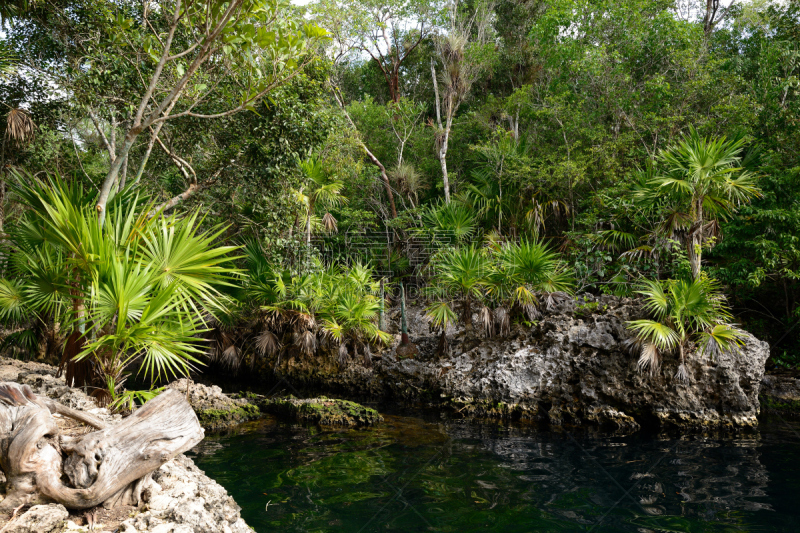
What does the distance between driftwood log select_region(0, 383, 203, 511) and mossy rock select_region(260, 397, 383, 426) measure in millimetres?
5232

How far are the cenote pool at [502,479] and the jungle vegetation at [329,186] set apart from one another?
68.3 inches

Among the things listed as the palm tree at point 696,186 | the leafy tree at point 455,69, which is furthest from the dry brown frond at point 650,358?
the leafy tree at point 455,69

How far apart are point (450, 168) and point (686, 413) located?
41.8ft

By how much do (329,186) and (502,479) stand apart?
877 cm

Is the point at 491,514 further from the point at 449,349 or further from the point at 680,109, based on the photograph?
the point at 680,109

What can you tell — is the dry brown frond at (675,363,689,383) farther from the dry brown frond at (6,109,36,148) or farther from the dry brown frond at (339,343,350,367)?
the dry brown frond at (6,109,36,148)

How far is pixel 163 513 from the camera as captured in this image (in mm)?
3059

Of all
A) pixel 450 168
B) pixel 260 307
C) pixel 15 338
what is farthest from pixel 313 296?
pixel 450 168

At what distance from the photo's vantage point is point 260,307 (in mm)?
11492

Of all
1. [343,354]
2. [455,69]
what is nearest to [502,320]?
[343,354]

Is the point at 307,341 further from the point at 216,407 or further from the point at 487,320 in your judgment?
the point at 487,320

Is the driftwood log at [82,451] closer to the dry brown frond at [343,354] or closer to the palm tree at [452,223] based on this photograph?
the dry brown frond at [343,354]

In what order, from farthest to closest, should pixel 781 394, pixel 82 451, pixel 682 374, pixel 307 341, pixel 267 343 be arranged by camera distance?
pixel 267 343
pixel 307 341
pixel 781 394
pixel 682 374
pixel 82 451

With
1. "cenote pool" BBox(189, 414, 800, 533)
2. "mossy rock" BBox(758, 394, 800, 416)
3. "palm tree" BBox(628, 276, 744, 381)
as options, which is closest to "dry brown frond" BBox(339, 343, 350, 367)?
"cenote pool" BBox(189, 414, 800, 533)
